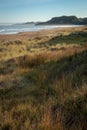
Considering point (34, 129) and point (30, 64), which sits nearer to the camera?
point (34, 129)

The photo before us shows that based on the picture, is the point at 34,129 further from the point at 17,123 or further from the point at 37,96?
the point at 37,96

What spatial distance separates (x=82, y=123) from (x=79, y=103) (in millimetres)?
725

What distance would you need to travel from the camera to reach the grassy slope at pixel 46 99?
448cm

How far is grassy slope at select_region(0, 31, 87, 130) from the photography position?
14.7ft

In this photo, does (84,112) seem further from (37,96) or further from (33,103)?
(37,96)

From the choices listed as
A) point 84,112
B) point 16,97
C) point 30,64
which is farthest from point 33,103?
point 30,64

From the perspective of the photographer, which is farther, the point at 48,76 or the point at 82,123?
the point at 48,76

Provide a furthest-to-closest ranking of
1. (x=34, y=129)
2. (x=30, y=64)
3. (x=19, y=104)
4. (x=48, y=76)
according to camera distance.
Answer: (x=30, y=64) → (x=48, y=76) → (x=19, y=104) → (x=34, y=129)

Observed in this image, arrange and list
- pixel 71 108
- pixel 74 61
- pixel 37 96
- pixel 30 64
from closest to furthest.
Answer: pixel 71 108 < pixel 37 96 < pixel 74 61 < pixel 30 64

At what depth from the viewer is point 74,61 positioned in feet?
→ 29.5

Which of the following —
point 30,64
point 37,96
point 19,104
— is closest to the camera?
point 19,104

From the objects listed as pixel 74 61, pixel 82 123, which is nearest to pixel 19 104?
pixel 82 123

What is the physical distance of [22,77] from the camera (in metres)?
8.11

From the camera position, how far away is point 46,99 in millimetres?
5871
